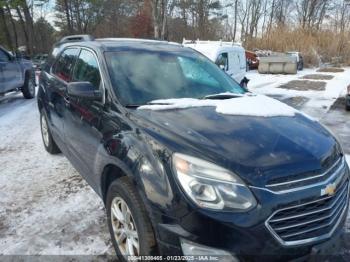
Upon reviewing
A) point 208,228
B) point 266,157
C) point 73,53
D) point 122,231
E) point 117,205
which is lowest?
point 122,231

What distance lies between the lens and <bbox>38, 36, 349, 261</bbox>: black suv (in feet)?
6.76

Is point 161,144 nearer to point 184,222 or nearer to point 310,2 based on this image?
point 184,222

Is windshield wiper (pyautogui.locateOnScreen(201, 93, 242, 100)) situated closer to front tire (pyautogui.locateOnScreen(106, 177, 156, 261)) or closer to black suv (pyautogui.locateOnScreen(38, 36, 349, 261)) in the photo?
black suv (pyautogui.locateOnScreen(38, 36, 349, 261))

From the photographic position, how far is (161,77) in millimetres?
3469

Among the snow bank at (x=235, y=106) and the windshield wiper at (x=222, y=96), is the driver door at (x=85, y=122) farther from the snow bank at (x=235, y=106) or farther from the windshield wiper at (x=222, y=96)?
the windshield wiper at (x=222, y=96)

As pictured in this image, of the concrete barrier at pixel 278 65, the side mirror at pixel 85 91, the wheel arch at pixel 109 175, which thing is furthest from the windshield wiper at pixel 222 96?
the concrete barrier at pixel 278 65

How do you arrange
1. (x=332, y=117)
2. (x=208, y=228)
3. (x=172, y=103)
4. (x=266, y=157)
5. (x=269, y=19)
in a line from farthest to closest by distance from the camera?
(x=269, y=19), (x=332, y=117), (x=172, y=103), (x=266, y=157), (x=208, y=228)

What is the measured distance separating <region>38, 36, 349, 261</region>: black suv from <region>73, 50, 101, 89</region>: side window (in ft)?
0.08

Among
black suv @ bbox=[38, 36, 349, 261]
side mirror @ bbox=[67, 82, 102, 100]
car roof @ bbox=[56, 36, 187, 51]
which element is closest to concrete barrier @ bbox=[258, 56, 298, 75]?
car roof @ bbox=[56, 36, 187, 51]

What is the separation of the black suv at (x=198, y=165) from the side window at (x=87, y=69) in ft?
0.08

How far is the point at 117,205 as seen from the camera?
8.93 ft

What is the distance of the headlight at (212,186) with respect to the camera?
2072 mm

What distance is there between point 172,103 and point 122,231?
3.70 ft

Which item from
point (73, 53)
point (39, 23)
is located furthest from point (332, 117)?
point (39, 23)
